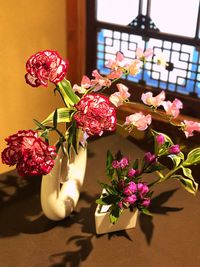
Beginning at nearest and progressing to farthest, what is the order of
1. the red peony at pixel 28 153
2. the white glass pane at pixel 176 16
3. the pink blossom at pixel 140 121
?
the red peony at pixel 28 153 → the pink blossom at pixel 140 121 → the white glass pane at pixel 176 16

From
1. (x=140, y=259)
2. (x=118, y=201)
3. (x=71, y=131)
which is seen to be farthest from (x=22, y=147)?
(x=140, y=259)

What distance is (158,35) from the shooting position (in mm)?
1615

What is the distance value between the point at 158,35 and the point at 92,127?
85 cm

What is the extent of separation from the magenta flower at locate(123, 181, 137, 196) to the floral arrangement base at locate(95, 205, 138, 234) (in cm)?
10

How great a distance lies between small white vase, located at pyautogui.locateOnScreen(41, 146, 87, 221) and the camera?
1074mm

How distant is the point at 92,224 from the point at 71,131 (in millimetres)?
316

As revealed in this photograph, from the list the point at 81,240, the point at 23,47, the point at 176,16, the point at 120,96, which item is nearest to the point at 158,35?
the point at 176,16

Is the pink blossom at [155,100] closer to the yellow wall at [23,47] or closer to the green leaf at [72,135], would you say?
the green leaf at [72,135]

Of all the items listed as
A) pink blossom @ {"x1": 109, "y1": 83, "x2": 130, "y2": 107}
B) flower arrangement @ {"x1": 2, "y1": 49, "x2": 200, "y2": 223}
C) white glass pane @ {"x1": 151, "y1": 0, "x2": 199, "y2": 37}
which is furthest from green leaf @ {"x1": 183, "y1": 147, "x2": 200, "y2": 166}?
white glass pane @ {"x1": 151, "y1": 0, "x2": 199, "y2": 37}

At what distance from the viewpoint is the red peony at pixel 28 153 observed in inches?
34.6

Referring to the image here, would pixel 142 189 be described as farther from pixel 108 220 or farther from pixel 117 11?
pixel 117 11

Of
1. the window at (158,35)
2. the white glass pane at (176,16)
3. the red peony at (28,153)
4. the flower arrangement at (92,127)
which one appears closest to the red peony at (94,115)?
the flower arrangement at (92,127)

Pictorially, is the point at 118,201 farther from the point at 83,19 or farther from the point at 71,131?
the point at 83,19

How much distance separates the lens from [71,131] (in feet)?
3.31
